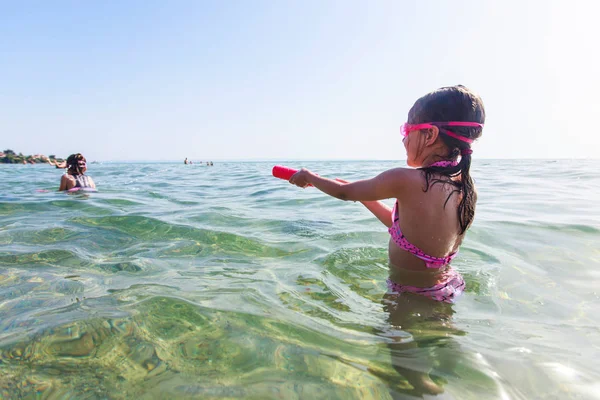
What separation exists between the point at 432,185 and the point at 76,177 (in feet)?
29.0

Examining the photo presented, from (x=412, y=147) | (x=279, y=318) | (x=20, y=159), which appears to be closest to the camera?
(x=279, y=318)

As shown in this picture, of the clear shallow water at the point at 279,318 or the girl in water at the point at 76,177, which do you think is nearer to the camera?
the clear shallow water at the point at 279,318

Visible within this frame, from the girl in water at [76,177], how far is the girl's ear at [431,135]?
8492 mm

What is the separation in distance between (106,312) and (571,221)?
556 cm

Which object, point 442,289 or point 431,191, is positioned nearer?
point 431,191

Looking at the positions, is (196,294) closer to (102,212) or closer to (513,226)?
(102,212)

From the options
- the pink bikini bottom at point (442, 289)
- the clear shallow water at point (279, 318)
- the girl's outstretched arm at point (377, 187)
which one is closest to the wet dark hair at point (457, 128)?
the girl's outstretched arm at point (377, 187)

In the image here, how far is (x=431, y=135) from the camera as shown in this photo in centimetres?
231

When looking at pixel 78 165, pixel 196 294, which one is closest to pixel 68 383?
pixel 196 294

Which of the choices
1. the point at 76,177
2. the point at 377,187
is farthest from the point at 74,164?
the point at 377,187

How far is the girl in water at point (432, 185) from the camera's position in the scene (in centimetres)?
223

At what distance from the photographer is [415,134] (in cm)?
239

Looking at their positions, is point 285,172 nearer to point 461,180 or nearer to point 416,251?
point 416,251

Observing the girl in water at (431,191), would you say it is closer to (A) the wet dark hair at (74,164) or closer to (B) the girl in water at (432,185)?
(B) the girl in water at (432,185)
